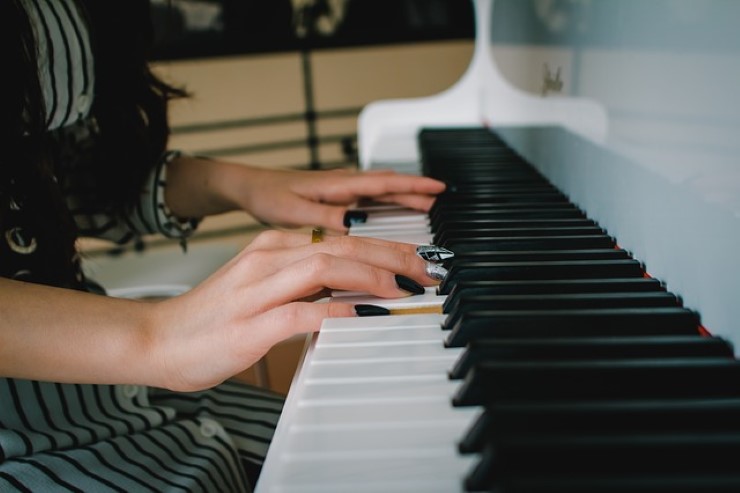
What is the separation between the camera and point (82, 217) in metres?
1.11

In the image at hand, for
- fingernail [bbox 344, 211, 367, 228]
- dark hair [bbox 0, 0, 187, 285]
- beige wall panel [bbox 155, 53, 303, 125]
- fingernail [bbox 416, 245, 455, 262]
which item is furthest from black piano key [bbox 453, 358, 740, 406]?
beige wall panel [bbox 155, 53, 303, 125]

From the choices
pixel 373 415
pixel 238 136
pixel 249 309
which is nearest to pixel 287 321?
pixel 249 309

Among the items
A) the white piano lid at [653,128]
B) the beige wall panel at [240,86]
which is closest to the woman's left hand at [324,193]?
the white piano lid at [653,128]

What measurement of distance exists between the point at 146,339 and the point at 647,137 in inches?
19.6

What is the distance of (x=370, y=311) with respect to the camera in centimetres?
56

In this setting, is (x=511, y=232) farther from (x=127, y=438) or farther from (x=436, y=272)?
(x=127, y=438)

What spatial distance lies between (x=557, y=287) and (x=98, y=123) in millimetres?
828

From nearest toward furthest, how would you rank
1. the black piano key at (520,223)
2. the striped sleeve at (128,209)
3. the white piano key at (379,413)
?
1. the white piano key at (379,413)
2. the black piano key at (520,223)
3. the striped sleeve at (128,209)

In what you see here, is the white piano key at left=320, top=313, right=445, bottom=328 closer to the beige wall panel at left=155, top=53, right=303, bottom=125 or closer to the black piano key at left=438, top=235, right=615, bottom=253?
the black piano key at left=438, top=235, right=615, bottom=253

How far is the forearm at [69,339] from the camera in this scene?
56cm

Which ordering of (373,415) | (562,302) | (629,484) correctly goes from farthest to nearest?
1. (562,302)
2. (373,415)
3. (629,484)

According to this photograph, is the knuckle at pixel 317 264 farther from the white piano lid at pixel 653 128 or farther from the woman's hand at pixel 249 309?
the white piano lid at pixel 653 128

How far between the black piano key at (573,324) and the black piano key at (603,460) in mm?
142

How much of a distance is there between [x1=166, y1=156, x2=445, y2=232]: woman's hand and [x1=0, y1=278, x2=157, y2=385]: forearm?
39 centimetres
